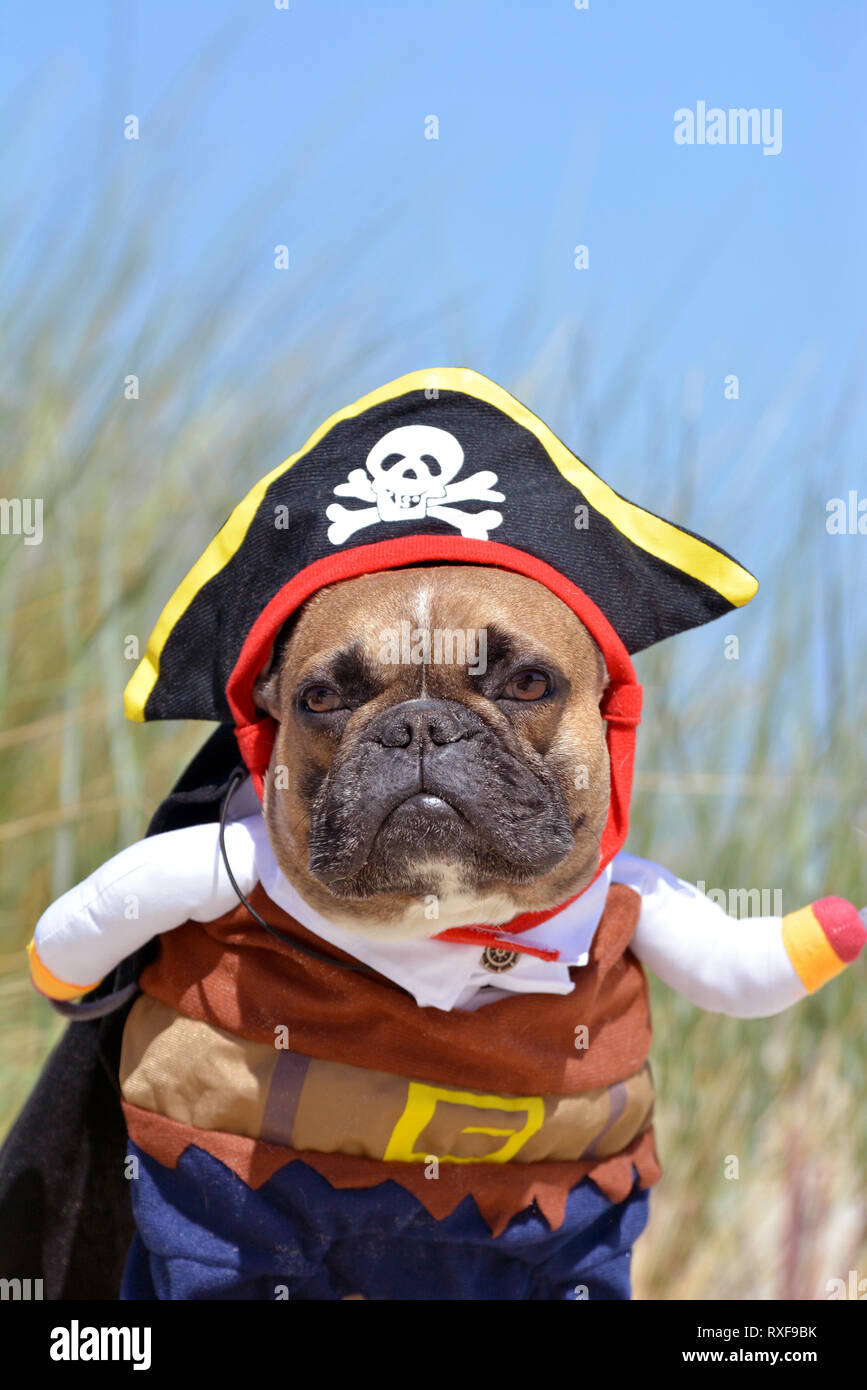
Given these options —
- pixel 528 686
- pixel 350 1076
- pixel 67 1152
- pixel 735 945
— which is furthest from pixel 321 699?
pixel 67 1152

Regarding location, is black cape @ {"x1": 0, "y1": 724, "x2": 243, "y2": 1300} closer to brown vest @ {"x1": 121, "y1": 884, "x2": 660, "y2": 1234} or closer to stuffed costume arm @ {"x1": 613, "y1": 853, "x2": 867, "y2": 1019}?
brown vest @ {"x1": 121, "y1": 884, "x2": 660, "y2": 1234}

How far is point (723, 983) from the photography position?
2309 mm

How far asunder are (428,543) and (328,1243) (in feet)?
3.78

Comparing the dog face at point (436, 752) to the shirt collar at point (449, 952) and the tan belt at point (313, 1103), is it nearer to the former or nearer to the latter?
the shirt collar at point (449, 952)

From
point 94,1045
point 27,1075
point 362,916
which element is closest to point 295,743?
point 362,916

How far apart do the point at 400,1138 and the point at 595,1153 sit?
0.38m

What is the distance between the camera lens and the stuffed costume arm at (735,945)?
225 cm

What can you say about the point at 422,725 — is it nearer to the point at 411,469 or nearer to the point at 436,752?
the point at 436,752

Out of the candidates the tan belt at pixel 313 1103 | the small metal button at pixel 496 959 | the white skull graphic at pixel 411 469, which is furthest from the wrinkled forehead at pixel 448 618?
the tan belt at pixel 313 1103

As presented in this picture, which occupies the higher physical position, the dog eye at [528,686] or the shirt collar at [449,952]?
the dog eye at [528,686]

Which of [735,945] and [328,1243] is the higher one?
[735,945]

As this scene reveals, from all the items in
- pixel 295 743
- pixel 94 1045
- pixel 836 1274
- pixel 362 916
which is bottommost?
pixel 836 1274

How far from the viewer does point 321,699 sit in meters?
2.09
